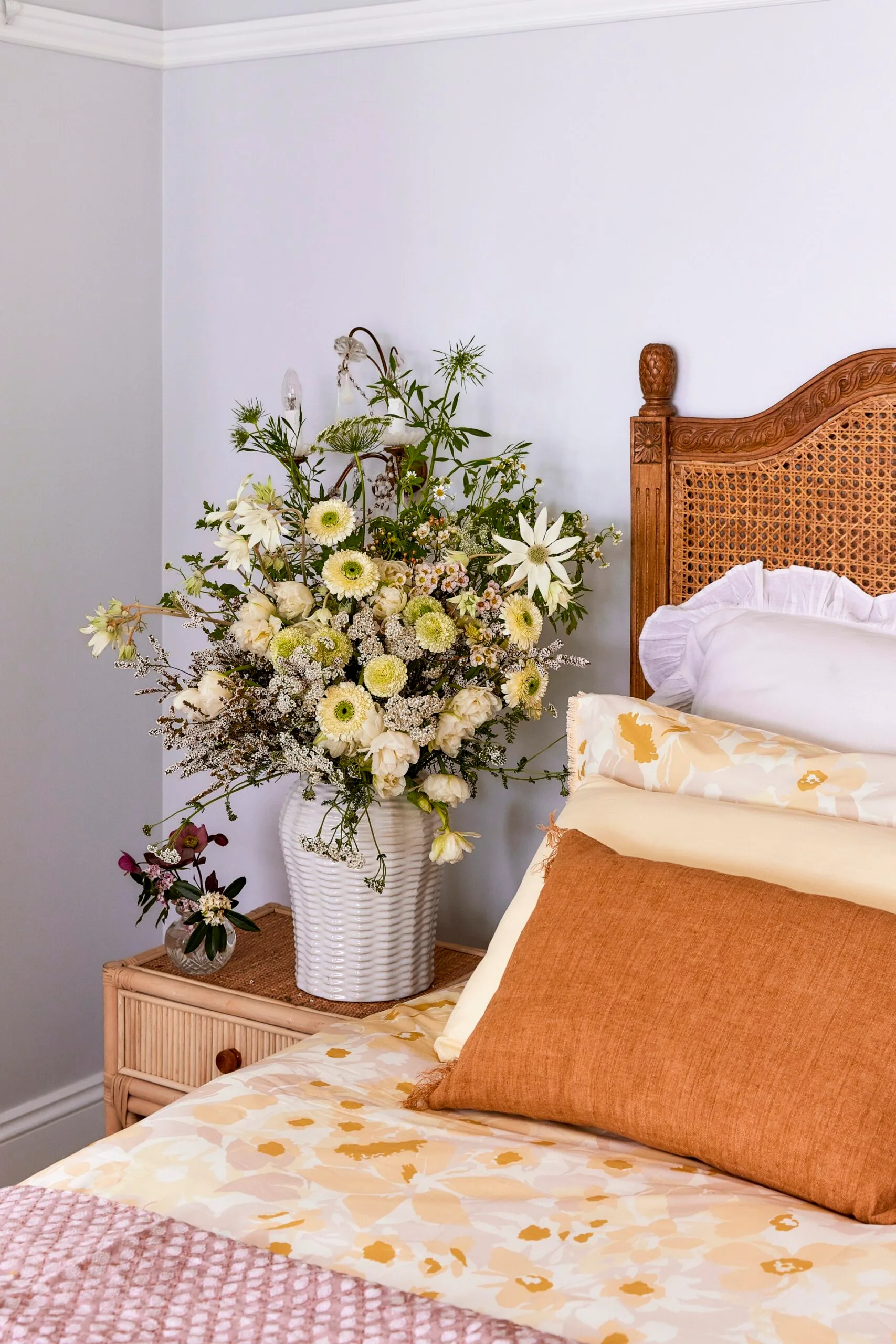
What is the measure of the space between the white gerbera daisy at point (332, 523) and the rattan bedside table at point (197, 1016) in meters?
0.66

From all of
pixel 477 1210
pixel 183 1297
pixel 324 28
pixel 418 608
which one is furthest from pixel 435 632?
pixel 324 28

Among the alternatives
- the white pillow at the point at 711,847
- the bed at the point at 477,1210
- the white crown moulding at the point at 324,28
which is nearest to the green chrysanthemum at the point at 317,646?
the white pillow at the point at 711,847

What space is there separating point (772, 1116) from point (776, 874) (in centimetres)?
30

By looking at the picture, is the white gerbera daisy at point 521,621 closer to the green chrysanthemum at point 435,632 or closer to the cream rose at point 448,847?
the green chrysanthemum at point 435,632

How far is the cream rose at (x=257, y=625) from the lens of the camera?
5.92 feet

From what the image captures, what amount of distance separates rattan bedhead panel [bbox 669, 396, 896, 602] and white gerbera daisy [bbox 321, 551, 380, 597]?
56 cm

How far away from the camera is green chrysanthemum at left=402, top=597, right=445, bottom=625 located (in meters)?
1.78

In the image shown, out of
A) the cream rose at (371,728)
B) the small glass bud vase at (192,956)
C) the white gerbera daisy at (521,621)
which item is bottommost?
the small glass bud vase at (192,956)

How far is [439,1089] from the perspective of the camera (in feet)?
4.71

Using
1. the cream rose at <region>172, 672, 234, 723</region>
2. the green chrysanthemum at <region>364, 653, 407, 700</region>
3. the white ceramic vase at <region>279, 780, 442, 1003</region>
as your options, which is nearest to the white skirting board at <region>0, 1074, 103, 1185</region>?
the white ceramic vase at <region>279, 780, 442, 1003</region>

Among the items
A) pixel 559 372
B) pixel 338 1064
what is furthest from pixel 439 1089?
pixel 559 372

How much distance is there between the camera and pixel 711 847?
150 centimetres

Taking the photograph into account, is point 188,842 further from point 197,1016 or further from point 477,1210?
point 477,1210

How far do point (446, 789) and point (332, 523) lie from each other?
39 centimetres
